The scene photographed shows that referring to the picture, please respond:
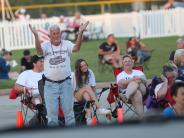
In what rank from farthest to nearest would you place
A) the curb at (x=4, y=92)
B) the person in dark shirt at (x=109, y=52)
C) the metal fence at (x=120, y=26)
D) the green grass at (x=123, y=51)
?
the metal fence at (x=120, y=26) → the person in dark shirt at (x=109, y=52) → the green grass at (x=123, y=51) → the curb at (x=4, y=92)

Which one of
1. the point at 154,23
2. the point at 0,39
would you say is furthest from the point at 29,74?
the point at 154,23

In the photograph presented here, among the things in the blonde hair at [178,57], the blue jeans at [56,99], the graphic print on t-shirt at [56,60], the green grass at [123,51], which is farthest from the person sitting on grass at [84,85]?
the green grass at [123,51]

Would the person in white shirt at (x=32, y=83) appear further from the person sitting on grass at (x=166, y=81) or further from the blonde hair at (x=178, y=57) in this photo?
the blonde hair at (x=178, y=57)

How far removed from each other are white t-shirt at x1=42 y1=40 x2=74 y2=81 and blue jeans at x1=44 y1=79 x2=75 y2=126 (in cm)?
11

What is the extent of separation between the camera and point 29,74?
1223 centimetres

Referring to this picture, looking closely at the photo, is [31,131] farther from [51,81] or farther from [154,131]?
[51,81]

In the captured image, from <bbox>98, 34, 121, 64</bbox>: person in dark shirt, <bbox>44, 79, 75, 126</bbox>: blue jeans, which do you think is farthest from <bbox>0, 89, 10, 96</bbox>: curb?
<bbox>44, 79, 75, 126</bbox>: blue jeans

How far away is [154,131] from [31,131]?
0.66m

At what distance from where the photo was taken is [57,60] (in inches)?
409

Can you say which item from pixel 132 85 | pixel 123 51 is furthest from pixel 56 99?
pixel 123 51

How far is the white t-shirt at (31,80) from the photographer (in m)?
12.0

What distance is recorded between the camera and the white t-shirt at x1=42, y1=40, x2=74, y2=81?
10.4 metres

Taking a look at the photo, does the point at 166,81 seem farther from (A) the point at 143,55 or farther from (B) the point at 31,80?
(A) the point at 143,55

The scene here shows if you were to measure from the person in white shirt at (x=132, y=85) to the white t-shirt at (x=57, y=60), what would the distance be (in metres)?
1.81
